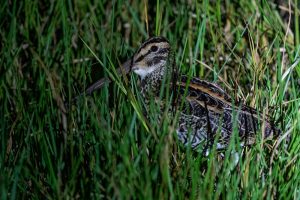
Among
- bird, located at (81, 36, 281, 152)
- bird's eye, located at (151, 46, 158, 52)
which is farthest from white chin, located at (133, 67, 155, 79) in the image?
bird's eye, located at (151, 46, 158, 52)

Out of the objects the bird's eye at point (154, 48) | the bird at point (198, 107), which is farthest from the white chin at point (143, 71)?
the bird's eye at point (154, 48)

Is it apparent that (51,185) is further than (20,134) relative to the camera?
No

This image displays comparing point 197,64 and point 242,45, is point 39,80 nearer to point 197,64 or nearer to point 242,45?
point 197,64

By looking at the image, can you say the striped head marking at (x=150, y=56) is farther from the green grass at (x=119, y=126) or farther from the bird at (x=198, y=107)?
the green grass at (x=119, y=126)

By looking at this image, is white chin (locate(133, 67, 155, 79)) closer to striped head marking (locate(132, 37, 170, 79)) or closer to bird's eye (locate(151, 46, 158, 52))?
striped head marking (locate(132, 37, 170, 79))

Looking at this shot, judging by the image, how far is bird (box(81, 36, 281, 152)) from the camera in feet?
11.3

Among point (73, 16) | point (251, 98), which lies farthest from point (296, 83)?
point (73, 16)

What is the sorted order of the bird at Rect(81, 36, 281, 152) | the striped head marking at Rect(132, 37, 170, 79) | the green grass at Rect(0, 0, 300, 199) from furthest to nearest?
the striped head marking at Rect(132, 37, 170, 79) < the bird at Rect(81, 36, 281, 152) < the green grass at Rect(0, 0, 300, 199)

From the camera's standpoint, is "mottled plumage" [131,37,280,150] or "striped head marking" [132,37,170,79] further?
"striped head marking" [132,37,170,79]

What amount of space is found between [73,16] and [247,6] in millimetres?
1056

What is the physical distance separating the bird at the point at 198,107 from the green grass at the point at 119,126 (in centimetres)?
8

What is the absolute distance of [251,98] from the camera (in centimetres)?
371

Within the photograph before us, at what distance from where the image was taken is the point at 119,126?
332 cm

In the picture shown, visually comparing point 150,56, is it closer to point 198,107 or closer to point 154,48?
point 154,48
